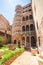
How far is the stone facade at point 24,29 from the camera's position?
25.4 m

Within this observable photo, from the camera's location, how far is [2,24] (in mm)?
33719

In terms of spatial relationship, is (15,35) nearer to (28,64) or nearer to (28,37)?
(28,37)

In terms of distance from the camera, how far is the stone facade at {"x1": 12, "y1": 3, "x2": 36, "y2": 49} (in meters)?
25.4

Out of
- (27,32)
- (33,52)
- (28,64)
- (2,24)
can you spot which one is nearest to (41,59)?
(28,64)

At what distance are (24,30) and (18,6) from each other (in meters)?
8.14

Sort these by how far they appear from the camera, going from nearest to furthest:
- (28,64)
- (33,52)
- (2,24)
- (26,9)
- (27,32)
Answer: (28,64) → (33,52) → (27,32) → (26,9) → (2,24)

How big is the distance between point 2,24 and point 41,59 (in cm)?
2961

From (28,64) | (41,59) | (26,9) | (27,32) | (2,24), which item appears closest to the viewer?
(41,59)

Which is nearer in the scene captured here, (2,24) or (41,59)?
(41,59)

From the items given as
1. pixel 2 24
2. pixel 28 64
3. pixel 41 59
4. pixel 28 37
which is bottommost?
pixel 28 64

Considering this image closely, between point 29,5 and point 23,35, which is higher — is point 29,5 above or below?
above

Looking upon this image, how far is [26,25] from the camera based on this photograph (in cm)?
2677

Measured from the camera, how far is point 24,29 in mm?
27344

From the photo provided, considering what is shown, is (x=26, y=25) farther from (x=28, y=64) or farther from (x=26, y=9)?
(x=28, y=64)
